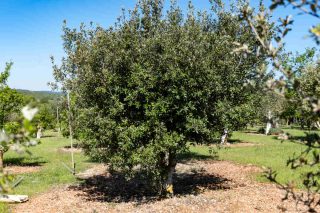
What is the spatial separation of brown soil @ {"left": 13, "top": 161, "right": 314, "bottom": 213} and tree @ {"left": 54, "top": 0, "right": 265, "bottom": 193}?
1.77 meters

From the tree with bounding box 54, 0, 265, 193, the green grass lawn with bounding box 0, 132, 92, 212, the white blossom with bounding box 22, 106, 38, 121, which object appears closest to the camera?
the white blossom with bounding box 22, 106, 38, 121

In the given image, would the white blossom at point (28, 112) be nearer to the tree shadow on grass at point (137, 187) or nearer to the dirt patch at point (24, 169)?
the tree shadow on grass at point (137, 187)

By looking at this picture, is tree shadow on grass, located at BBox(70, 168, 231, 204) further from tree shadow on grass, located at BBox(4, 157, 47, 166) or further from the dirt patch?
tree shadow on grass, located at BBox(4, 157, 47, 166)

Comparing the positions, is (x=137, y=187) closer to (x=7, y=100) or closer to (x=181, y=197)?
(x=181, y=197)

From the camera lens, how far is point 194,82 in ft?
59.1

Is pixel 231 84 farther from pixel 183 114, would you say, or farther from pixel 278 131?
pixel 278 131

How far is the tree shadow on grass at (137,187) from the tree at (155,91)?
6.25ft

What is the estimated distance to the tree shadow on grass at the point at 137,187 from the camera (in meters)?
22.0

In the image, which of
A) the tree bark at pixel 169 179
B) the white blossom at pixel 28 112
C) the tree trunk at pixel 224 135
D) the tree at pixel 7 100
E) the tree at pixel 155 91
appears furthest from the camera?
the tree at pixel 7 100

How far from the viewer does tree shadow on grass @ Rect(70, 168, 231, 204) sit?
22.0 metres

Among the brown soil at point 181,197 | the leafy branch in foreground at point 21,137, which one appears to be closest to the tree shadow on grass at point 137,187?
the brown soil at point 181,197

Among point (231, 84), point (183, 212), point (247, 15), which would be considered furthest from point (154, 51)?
point (247, 15)

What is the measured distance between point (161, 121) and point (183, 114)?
1.23 meters

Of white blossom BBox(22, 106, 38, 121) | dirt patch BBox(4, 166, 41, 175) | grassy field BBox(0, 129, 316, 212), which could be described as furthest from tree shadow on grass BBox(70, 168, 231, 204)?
white blossom BBox(22, 106, 38, 121)
